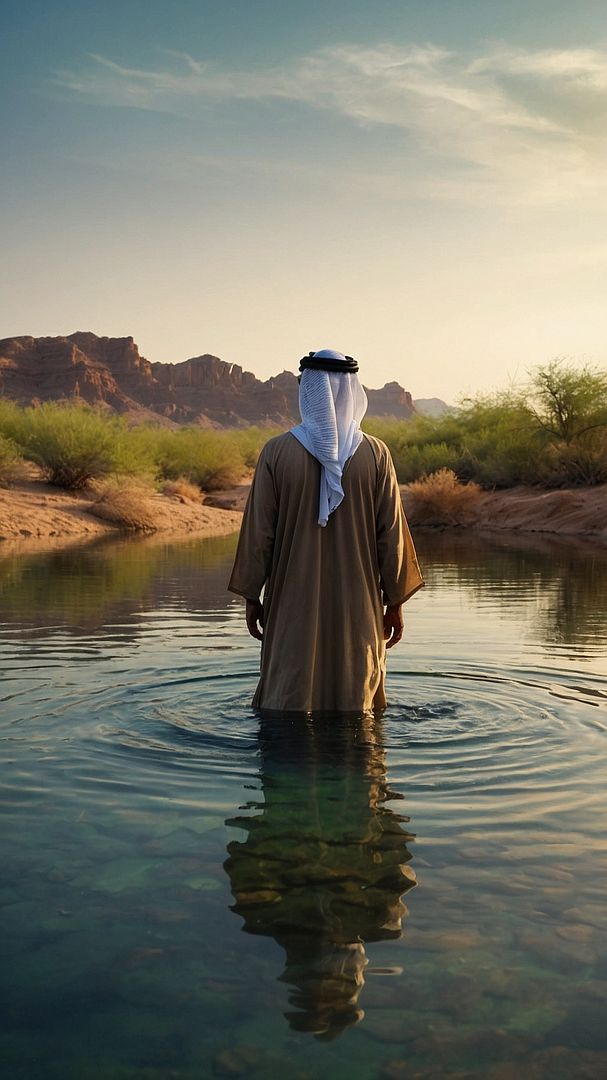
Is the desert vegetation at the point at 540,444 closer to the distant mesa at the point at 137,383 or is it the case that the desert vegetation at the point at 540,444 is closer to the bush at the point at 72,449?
the bush at the point at 72,449

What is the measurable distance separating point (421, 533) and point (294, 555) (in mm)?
22751

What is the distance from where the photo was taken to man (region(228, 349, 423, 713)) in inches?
216

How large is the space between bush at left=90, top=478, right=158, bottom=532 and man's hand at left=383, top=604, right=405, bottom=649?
2153cm

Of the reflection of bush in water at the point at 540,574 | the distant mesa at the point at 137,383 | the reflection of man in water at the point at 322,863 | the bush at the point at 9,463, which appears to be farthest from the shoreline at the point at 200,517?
the distant mesa at the point at 137,383

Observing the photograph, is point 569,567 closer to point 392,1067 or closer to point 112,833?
point 112,833

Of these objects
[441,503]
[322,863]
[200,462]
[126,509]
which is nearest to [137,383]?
[200,462]

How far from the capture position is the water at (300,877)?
2668mm

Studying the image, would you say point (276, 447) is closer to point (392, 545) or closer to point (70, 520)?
point (392, 545)

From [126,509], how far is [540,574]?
1312 centimetres

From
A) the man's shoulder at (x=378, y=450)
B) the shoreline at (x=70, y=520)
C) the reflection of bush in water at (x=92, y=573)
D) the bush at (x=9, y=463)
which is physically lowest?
the reflection of bush in water at (x=92, y=573)

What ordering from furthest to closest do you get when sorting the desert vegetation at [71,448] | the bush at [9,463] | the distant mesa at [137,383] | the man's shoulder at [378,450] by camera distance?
1. the distant mesa at [137,383]
2. the desert vegetation at [71,448]
3. the bush at [9,463]
4. the man's shoulder at [378,450]

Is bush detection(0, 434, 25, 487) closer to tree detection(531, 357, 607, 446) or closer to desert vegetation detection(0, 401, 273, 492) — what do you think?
desert vegetation detection(0, 401, 273, 492)

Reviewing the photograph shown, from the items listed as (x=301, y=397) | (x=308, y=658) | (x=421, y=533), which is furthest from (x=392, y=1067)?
(x=421, y=533)

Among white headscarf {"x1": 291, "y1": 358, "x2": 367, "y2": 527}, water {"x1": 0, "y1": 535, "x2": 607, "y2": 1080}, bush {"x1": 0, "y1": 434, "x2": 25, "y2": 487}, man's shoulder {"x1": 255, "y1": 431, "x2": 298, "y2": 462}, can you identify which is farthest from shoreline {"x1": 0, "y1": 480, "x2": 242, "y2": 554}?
white headscarf {"x1": 291, "y1": 358, "x2": 367, "y2": 527}
